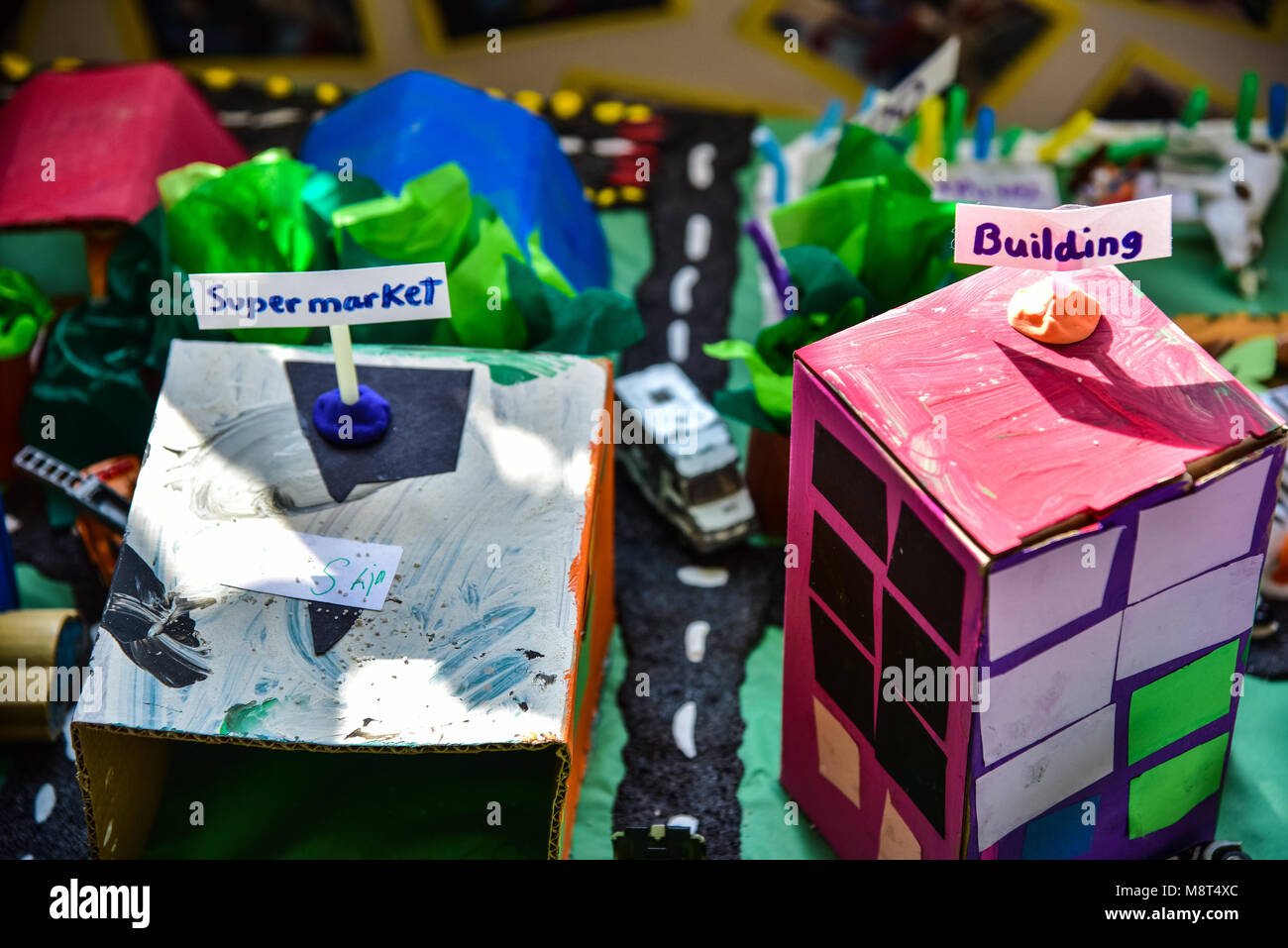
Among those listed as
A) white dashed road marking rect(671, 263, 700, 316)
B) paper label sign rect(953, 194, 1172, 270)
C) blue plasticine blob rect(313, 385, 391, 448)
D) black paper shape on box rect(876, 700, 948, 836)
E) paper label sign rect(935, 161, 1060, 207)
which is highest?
paper label sign rect(953, 194, 1172, 270)

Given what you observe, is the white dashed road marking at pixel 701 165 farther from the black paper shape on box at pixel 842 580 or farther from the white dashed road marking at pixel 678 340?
the black paper shape on box at pixel 842 580

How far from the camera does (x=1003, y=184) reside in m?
2.50

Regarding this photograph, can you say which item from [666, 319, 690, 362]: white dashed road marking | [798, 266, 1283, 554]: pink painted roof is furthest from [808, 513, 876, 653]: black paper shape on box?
[666, 319, 690, 362]: white dashed road marking

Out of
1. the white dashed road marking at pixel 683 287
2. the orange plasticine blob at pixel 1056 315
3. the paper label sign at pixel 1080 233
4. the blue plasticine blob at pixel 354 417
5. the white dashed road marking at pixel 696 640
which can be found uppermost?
the paper label sign at pixel 1080 233

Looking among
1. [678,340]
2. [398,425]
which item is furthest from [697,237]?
[398,425]

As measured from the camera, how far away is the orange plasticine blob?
1.29m

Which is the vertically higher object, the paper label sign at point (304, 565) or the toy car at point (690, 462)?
the paper label sign at point (304, 565)

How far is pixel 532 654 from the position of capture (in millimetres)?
1290

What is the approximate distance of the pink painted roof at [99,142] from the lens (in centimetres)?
204

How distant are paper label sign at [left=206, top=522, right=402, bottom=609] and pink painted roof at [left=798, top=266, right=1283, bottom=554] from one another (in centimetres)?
50

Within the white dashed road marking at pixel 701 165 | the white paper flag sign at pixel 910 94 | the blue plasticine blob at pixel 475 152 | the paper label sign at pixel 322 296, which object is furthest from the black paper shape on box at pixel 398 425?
the white dashed road marking at pixel 701 165

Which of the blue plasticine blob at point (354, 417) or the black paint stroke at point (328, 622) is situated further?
the blue plasticine blob at point (354, 417)

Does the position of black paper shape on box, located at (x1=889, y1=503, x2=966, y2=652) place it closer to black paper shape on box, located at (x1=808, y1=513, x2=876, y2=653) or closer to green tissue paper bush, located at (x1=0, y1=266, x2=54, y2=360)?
black paper shape on box, located at (x1=808, y1=513, x2=876, y2=653)

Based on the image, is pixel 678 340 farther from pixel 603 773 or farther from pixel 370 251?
pixel 603 773
